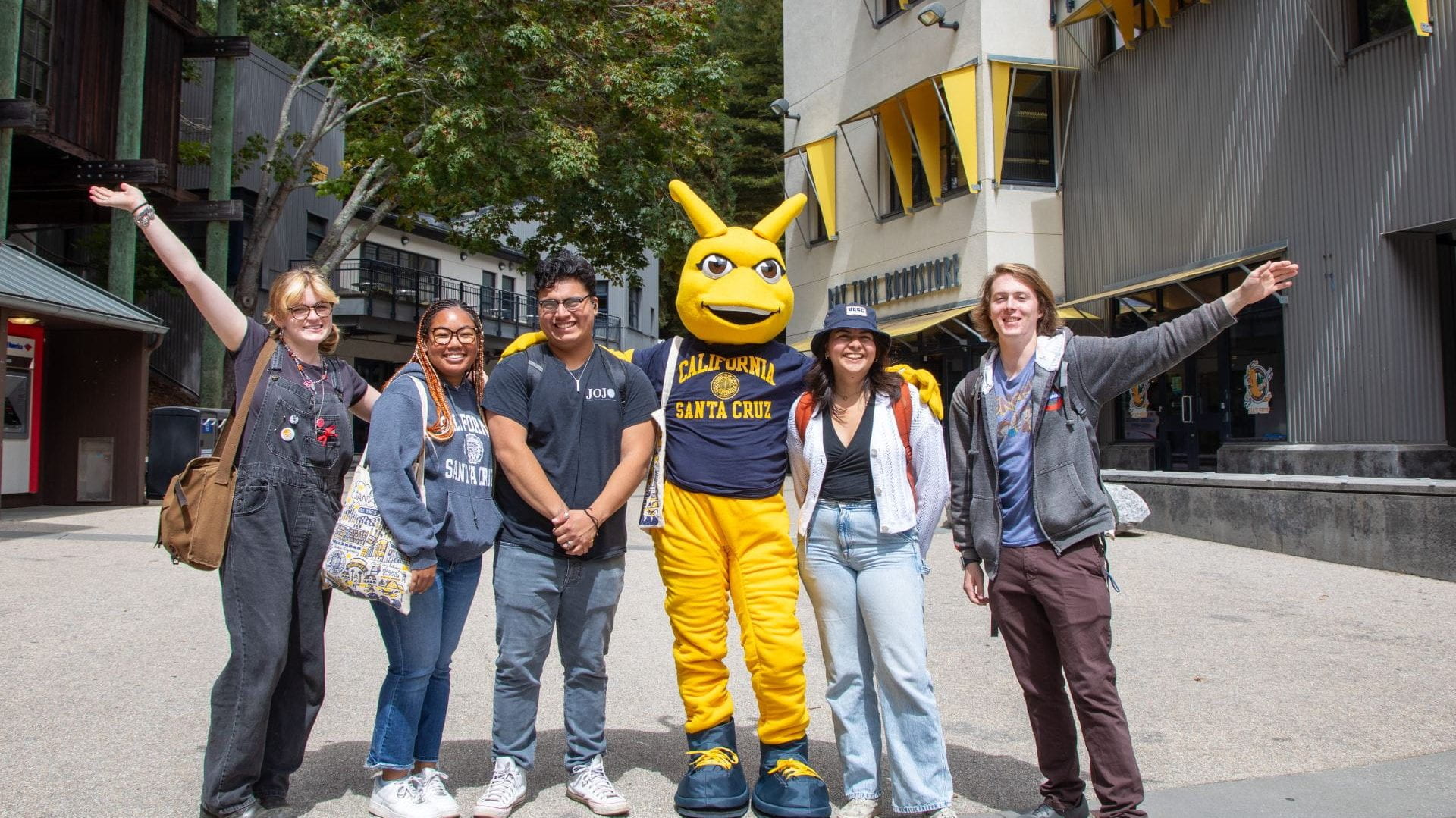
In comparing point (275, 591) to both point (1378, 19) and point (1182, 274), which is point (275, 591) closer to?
point (1378, 19)

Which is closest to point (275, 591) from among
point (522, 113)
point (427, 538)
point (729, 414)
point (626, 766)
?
point (427, 538)

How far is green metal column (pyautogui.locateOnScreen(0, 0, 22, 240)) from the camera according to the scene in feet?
44.1

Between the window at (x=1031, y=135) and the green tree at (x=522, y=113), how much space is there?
495 centimetres

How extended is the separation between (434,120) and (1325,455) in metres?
13.1

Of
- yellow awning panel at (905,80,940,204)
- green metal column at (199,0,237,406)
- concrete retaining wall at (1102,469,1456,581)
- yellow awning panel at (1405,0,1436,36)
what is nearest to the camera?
concrete retaining wall at (1102,469,1456,581)

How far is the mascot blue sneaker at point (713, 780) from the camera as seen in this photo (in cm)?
368

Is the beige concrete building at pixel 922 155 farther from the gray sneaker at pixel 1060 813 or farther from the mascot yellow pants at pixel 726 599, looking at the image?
the gray sneaker at pixel 1060 813

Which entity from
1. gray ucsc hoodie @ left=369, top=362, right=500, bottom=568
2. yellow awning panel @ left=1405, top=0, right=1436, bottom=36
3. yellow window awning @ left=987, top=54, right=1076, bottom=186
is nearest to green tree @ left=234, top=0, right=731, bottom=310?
yellow window awning @ left=987, top=54, right=1076, bottom=186

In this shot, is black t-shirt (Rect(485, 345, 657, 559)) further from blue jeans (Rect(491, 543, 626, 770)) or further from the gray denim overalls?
the gray denim overalls

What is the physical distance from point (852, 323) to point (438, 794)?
2.22 metres

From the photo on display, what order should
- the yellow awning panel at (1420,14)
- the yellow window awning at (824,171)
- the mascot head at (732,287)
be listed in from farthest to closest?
1. the yellow window awning at (824,171)
2. the yellow awning panel at (1420,14)
3. the mascot head at (732,287)

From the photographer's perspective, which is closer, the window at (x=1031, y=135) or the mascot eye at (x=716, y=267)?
the mascot eye at (x=716, y=267)

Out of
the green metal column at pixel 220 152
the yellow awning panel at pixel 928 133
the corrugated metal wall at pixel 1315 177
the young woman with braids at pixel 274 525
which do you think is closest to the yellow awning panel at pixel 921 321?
the yellow awning panel at pixel 928 133

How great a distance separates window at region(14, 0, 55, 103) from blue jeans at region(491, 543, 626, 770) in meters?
14.9
